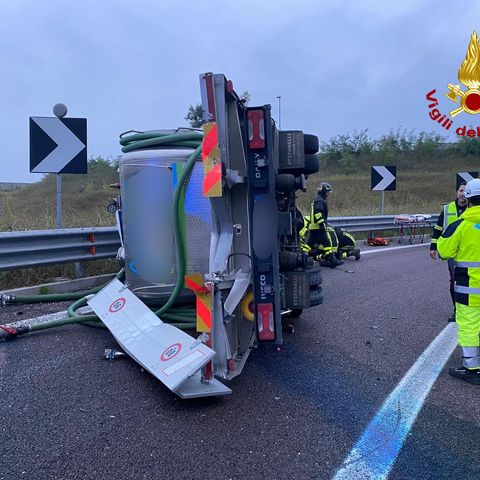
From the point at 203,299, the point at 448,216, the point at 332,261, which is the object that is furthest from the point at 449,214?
the point at 203,299

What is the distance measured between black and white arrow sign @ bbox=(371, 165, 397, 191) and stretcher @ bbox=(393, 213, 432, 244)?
1006 mm

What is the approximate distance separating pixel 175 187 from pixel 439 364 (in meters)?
2.73

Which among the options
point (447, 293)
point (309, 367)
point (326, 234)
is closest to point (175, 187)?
point (309, 367)

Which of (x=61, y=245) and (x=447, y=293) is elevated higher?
(x=61, y=245)

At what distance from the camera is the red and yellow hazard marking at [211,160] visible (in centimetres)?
326

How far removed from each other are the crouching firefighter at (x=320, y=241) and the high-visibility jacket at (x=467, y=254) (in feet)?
17.4

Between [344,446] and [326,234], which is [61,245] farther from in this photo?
[326,234]

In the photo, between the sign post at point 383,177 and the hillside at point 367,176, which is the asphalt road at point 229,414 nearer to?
the sign post at point 383,177

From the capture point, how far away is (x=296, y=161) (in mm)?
3963

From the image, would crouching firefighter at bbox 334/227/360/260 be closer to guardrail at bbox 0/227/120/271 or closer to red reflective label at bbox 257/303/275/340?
guardrail at bbox 0/227/120/271

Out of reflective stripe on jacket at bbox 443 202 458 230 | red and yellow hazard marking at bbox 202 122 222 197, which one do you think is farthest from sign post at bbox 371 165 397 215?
red and yellow hazard marking at bbox 202 122 222 197

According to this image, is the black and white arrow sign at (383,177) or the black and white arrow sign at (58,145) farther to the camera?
the black and white arrow sign at (383,177)

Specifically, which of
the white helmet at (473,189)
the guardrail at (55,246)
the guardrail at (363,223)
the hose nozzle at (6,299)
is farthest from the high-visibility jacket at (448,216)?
the guardrail at (363,223)

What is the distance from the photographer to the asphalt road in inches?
97.7
